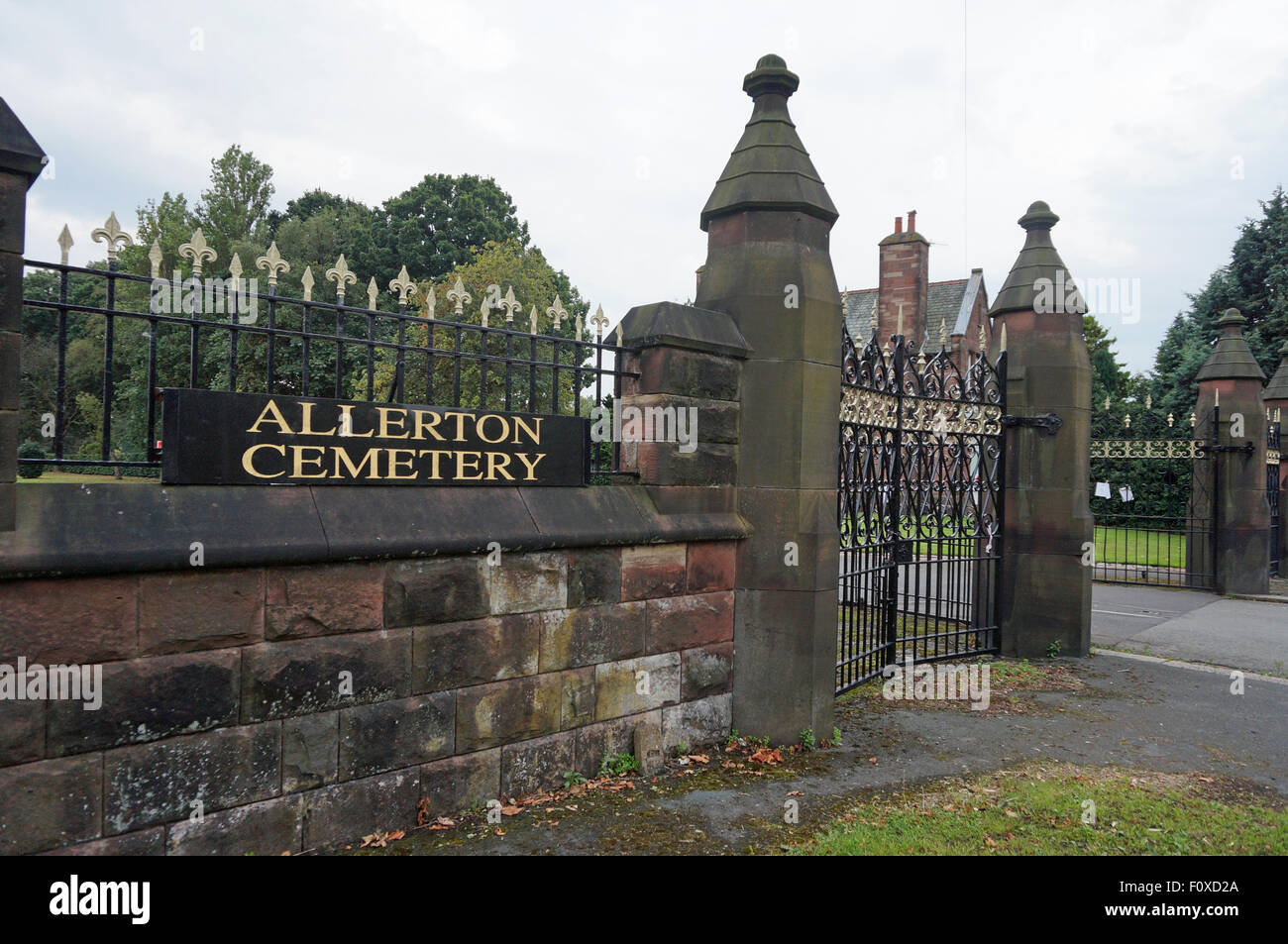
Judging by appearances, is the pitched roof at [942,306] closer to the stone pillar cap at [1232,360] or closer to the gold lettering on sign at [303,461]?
the stone pillar cap at [1232,360]

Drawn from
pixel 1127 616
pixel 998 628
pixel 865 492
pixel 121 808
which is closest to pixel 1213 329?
pixel 1127 616

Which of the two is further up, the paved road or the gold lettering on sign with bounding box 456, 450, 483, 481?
the gold lettering on sign with bounding box 456, 450, 483, 481

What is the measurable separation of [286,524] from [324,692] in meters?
0.85

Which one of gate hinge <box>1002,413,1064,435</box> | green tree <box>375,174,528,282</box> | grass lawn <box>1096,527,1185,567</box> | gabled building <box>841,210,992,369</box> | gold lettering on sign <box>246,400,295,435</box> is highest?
green tree <box>375,174,528,282</box>

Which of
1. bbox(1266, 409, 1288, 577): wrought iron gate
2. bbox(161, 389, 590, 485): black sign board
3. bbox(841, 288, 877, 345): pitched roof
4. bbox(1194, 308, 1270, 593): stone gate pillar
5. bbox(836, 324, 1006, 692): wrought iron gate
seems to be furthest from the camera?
bbox(841, 288, 877, 345): pitched roof

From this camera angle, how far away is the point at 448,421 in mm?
4410

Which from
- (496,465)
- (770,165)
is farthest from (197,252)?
(770,165)

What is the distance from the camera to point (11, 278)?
3.13 m

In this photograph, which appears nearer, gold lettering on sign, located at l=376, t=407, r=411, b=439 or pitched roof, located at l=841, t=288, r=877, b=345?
gold lettering on sign, located at l=376, t=407, r=411, b=439

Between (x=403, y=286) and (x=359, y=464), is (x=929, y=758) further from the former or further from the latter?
(x=403, y=286)

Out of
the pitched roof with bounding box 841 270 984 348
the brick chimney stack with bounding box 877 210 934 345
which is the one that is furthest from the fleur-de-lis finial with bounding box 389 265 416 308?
the pitched roof with bounding box 841 270 984 348

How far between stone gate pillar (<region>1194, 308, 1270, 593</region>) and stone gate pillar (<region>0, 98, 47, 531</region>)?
55.3 ft

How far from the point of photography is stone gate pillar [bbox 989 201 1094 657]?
888 centimetres

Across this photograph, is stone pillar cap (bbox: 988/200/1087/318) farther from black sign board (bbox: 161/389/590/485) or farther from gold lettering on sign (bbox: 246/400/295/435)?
gold lettering on sign (bbox: 246/400/295/435)
